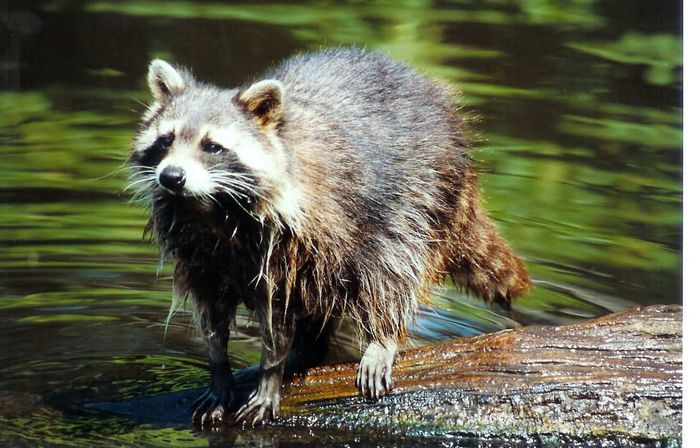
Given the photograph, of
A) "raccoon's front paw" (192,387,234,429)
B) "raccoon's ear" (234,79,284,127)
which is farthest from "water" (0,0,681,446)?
"raccoon's ear" (234,79,284,127)

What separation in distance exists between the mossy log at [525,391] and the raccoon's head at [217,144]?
41.1 inches

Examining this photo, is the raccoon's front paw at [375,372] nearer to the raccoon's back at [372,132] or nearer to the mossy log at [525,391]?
the mossy log at [525,391]

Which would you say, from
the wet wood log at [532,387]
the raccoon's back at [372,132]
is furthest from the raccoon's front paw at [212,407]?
the raccoon's back at [372,132]

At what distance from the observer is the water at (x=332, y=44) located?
20.3 ft

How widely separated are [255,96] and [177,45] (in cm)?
154

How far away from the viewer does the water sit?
6.18m

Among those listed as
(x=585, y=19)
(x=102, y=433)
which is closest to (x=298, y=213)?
(x=102, y=433)

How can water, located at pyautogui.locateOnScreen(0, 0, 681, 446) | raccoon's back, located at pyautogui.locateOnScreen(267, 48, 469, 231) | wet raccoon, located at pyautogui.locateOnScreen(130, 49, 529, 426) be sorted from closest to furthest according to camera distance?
wet raccoon, located at pyautogui.locateOnScreen(130, 49, 529, 426) < raccoon's back, located at pyautogui.locateOnScreen(267, 48, 469, 231) < water, located at pyautogui.locateOnScreen(0, 0, 681, 446)

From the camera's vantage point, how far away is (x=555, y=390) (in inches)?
199

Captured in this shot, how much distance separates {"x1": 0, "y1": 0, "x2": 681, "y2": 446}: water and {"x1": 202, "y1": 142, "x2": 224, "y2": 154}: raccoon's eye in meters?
1.59

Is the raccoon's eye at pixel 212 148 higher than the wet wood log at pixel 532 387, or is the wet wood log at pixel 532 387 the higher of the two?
the raccoon's eye at pixel 212 148

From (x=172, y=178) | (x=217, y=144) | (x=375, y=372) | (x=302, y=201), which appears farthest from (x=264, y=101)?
(x=375, y=372)

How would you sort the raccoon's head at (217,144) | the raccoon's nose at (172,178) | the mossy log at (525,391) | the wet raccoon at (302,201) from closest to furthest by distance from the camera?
the raccoon's nose at (172,178)
the raccoon's head at (217,144)
the wet raccoon at (302,201)
the mossy log at (525,391)

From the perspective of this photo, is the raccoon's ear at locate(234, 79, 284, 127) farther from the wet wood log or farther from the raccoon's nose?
the wet wood log
